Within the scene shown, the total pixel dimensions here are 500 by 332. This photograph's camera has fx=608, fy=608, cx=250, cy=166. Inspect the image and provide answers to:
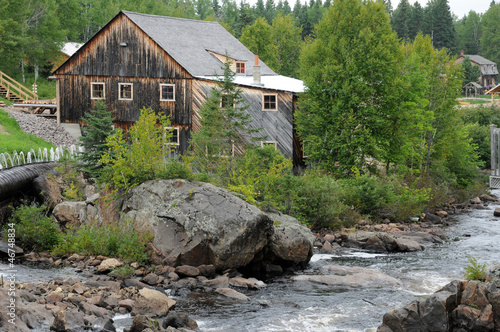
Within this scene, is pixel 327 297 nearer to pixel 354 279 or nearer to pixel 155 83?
pixel 354 279

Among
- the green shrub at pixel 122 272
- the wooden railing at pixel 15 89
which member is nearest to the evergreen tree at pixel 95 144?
the green shrub at pixel 122 272

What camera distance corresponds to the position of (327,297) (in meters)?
17.5

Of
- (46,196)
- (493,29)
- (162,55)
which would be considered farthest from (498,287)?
(493,29)

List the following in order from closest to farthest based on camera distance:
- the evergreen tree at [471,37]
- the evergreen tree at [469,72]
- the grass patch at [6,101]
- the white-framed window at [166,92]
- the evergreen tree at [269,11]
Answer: the white-framed window at [166,92] → the grass patch at [6,101] → the evergreen tree at [469,72] → the evergreen tree at [471,37] → the evergreen tree at [269,11]

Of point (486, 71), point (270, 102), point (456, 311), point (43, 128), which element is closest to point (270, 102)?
point (270, 102)

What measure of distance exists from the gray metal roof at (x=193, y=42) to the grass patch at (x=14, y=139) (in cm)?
938

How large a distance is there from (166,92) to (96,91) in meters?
4.86

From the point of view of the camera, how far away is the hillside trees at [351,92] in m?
34.1

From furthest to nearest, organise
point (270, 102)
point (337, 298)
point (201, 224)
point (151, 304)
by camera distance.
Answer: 1. point (270, 102)
2. point (201, 224)
3. point (337, 298)
4. point (151, 304)

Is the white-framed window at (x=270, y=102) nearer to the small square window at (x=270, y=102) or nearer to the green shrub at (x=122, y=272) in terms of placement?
the small square window at (x=270, y=102)

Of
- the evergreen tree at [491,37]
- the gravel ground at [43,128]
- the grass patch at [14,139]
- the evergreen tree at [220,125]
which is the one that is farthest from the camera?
the evergreen tree at [491,37]

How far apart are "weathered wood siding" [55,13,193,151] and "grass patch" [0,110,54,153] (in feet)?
9.55

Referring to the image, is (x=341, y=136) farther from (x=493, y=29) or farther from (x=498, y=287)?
(x=493, y=29)

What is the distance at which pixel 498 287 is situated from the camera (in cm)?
1337
